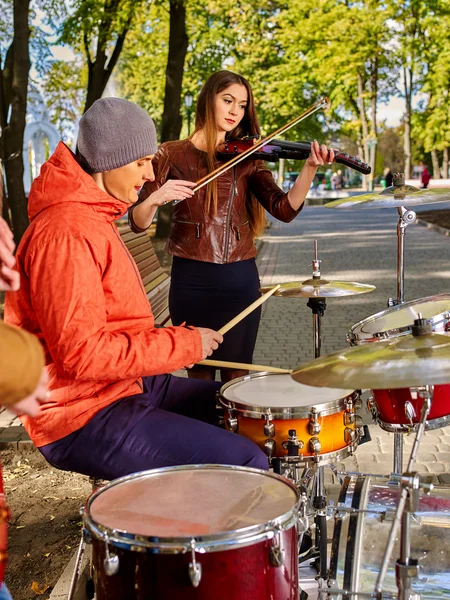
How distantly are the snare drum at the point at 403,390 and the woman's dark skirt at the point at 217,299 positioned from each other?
0.79m

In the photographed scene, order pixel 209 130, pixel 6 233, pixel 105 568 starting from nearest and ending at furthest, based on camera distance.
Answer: pixel 6 233 → pixel 105 568 → pixel 209 130

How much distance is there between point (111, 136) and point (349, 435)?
1346mm

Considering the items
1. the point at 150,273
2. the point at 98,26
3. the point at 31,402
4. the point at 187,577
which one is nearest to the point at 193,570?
the point at 187,577

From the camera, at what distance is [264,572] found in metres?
1.92

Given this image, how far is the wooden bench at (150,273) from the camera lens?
5848 mm

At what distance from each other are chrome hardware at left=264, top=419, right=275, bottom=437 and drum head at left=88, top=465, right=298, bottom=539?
363 mm

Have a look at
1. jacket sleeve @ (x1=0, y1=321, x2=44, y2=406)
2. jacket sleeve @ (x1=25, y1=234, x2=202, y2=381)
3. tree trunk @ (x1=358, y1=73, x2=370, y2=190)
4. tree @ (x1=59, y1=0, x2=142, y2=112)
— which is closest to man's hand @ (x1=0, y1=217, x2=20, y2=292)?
jacket sleeve @ (x1=0, y1=321, x2=44, y2=406)

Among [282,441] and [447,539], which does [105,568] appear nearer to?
[282,441]

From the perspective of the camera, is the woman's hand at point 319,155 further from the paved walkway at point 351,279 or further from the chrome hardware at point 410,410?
the paved walkway at point 351,279

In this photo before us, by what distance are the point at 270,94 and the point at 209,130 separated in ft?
87.8

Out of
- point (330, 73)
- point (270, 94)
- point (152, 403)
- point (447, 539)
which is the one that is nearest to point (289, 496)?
point (447, 539)

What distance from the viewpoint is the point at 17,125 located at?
12969 mm

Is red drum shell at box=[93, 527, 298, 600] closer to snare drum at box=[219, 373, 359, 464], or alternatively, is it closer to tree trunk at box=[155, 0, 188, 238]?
snare drum at box=[219, 373, 359, 464]

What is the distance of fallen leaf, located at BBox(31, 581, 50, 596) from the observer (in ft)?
10.9
